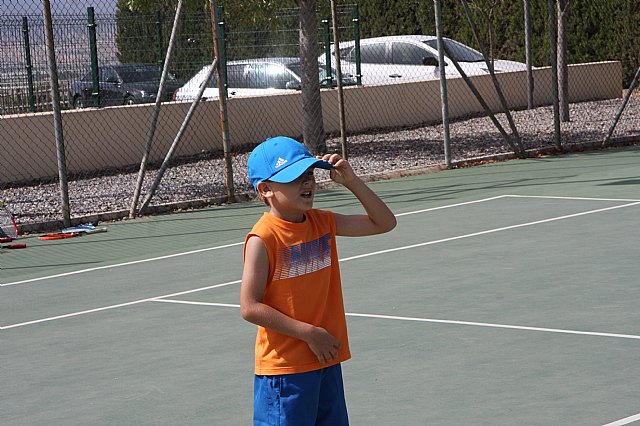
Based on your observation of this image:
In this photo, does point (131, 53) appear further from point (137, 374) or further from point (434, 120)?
point (137, 374)

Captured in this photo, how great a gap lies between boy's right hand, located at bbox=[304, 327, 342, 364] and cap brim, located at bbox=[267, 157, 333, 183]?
47 centimetres

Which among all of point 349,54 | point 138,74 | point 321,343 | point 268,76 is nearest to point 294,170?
point 321,343

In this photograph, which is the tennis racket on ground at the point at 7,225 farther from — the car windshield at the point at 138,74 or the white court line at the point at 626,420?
the white court line at the point at 626,420

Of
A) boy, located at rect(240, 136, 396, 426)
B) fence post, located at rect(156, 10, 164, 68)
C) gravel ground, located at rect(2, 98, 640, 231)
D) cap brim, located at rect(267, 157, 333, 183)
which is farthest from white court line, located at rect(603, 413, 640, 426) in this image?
fence post, located at rect(156, 10, 164, 68)

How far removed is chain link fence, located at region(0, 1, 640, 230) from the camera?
599 inches

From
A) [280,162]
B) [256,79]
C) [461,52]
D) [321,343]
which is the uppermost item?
[461,52]

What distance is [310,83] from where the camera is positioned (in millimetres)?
16281

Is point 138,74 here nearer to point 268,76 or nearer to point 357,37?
point 268,76

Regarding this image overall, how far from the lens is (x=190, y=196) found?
1385 cm

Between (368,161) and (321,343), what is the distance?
12.8 m

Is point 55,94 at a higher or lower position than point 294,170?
higher

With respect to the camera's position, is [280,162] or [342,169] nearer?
[280,162]

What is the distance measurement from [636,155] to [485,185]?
9.54ft

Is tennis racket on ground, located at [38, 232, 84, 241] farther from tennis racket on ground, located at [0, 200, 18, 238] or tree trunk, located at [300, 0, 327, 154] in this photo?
tree trunk, located at [300, 0, 327, 154]
